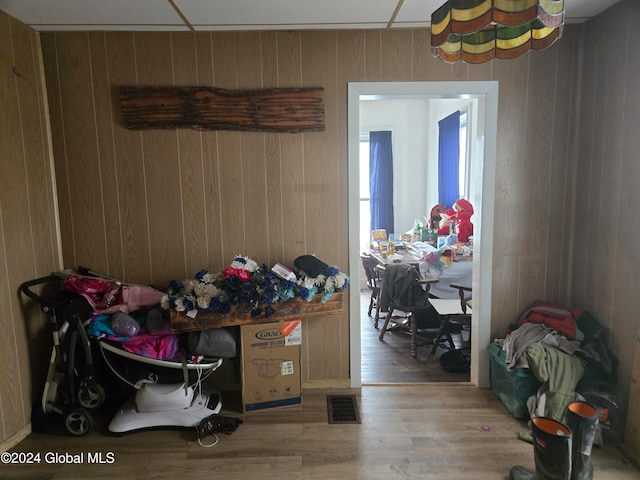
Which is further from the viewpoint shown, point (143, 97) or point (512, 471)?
point (143, 97)

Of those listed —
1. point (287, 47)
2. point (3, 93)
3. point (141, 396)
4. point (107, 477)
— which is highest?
point (287, 47)

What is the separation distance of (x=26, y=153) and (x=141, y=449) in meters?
1.87

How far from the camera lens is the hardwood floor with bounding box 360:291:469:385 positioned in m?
2.96

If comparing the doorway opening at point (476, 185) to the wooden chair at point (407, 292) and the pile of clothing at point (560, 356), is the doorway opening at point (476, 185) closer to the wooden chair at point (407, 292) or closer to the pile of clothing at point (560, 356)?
the pile of clothing at point (560, 356)

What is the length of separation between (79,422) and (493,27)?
2.89 m

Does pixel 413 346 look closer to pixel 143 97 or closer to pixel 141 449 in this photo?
pixel 141 449

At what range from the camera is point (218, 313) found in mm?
2266

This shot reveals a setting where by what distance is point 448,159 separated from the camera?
5027 mm

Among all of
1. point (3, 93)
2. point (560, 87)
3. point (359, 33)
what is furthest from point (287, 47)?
point (560, 87)

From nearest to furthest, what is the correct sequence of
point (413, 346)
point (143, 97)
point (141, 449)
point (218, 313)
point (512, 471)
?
1. point (512, 471)
2. point (141, 449)
3. point (218, 313)
4. point (143, 97)
5. point (413, 346)

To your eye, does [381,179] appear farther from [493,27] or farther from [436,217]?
[493,27]

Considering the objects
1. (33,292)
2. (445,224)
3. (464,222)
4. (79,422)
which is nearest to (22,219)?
(33,292)

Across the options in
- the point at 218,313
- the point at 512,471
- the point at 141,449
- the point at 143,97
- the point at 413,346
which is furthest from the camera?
the point at 413,346

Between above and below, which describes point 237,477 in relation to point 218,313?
below
